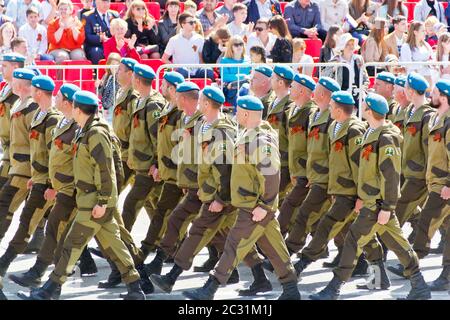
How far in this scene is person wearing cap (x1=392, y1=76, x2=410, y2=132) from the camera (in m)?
12.6

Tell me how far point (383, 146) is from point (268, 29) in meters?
6.77

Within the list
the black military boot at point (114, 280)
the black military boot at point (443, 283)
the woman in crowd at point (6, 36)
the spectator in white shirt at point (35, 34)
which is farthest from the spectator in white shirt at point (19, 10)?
the black military boot at point (443, 283)

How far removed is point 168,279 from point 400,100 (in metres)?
2.92

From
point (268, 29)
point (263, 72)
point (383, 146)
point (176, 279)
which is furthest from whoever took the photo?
point (268, 29)

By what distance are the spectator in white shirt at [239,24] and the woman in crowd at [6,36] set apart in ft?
9.86

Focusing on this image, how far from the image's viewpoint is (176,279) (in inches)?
463

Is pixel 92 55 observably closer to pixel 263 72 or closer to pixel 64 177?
pixel 263 72

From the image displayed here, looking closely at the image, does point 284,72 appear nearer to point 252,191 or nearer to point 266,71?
point 266,71

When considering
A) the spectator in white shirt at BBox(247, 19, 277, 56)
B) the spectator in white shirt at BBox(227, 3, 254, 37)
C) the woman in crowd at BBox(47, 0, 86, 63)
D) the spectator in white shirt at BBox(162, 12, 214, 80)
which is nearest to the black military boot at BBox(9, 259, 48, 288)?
the spectator in white shirt at BBox(162, 12, 214, 80)

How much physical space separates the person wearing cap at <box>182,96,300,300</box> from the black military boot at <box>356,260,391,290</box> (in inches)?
44.2

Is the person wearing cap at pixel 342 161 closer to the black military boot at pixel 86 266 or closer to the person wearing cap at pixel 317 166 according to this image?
the person wearing cap at pixel 317 166

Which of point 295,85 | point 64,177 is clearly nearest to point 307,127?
point 295,85

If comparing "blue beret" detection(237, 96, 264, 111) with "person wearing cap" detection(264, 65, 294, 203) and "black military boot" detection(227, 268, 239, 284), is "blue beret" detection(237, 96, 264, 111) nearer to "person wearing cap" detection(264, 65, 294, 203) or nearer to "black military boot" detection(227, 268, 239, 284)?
"person wearing cap" detection(264, 65, 294, 203)

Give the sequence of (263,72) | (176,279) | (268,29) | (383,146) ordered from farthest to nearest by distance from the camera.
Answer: (268,29), (263,72), (176,279), (383,146)
